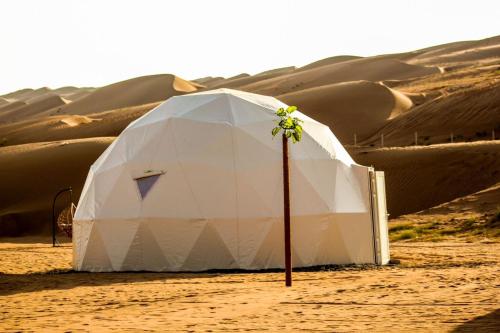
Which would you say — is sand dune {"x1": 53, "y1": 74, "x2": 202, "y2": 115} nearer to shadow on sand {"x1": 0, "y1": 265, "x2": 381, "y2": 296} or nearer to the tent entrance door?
the tent entrance door

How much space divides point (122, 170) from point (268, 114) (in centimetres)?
408

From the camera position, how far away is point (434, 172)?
145 feet

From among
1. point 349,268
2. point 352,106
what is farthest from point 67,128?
point 349,268

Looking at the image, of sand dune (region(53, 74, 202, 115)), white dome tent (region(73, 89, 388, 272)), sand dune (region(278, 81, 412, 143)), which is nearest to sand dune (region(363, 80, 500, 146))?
sand dune (region(278, 81, 412, 143))

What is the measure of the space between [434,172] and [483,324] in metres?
32.8

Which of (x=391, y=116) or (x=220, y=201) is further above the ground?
(x=391, y=116)

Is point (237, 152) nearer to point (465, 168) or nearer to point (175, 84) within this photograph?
point (465, 168)

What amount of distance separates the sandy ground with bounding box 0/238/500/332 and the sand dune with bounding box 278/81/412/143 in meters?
43.1

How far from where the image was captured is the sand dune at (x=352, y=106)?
67.0 metres

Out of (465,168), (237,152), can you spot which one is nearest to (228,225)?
(237,152)

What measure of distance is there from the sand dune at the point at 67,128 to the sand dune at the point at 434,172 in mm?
34394

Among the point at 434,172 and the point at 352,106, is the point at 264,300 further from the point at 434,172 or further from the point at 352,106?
the point at 352,106

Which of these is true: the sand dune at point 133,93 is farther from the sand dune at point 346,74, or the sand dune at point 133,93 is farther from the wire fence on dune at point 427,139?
the wire fence on dune at point 427,139

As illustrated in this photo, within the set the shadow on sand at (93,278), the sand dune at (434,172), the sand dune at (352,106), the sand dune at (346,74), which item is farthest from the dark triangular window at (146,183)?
the sand dune at (346,74)
